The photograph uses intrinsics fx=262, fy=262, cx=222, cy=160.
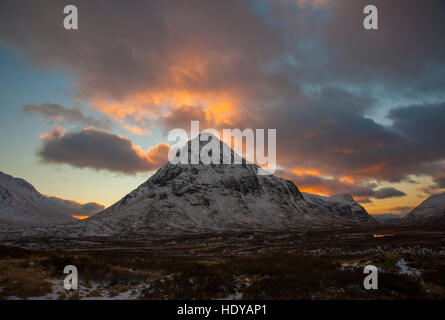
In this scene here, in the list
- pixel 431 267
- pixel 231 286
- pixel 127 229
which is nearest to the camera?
pixel 231 286

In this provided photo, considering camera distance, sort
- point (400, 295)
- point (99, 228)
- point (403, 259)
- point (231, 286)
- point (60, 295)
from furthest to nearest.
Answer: point (99, 228) → point (403, 259) → point (231, 286) → point (60, 295) → point (400, 295)

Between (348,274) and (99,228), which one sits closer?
(348,274)

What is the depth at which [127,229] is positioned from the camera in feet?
461
